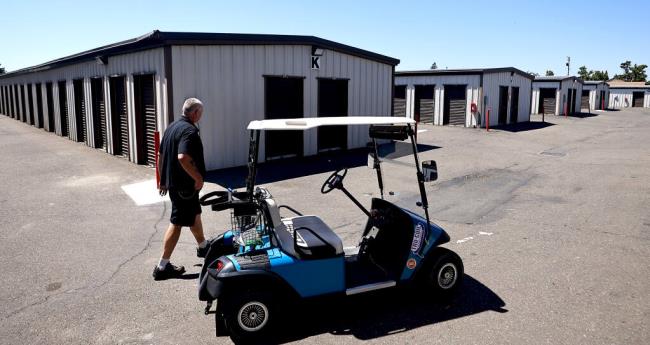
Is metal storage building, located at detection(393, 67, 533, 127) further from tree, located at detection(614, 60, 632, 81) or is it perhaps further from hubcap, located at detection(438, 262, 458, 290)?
tree, located at detection(614, 60, 632, 81)

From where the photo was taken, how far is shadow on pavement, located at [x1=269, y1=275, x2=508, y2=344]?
414 cm

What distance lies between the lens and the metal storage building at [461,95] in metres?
24.4

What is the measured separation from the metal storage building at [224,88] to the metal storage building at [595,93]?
3509 centimetres

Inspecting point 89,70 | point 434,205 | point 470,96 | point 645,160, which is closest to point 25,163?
point 89,70

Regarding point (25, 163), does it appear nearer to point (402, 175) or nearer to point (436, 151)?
point (402, 175)

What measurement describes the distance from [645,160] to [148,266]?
14588 millimetres

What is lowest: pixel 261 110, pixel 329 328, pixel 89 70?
pixel 329 328

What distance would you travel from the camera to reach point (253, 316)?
3.94m

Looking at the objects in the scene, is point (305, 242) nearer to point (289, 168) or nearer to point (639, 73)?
point (289, 168)

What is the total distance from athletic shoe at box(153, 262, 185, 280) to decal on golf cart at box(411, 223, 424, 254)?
2.62m

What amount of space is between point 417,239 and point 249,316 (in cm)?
173

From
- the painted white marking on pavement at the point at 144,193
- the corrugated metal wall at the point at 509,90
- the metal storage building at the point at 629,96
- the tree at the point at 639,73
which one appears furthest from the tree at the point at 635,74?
the painted white marking on pavement at the point at 144,193

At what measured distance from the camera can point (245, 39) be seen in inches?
471

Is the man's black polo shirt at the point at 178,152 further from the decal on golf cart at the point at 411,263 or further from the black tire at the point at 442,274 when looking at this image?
the black tire at the point at 442,274
